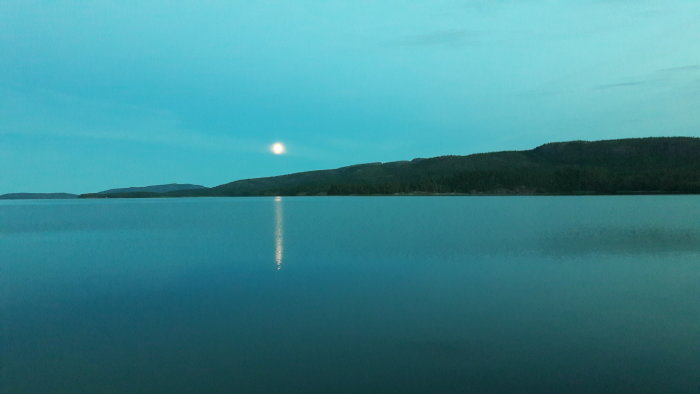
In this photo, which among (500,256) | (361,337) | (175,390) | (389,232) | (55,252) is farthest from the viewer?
(389,232)

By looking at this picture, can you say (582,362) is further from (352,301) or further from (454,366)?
(352,301)

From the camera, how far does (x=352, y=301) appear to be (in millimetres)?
19000

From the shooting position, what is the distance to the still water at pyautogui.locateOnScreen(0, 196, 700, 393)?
440 inches

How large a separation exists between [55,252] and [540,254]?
40.4 meters

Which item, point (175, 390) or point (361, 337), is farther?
point (361, 337)

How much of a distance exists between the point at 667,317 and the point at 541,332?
5708mm

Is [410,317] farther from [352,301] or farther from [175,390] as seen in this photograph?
[175,390]

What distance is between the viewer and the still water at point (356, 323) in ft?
36.6

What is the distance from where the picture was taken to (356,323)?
51.9ft

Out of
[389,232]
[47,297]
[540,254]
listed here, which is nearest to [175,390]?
[47,297]

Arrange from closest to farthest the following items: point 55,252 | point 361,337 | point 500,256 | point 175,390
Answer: point 175,390 → point 361,337 → point 500,256 → point 55,252

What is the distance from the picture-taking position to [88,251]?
38.2m

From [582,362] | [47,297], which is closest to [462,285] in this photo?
[582,362]

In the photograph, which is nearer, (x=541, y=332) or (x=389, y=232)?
(x=541, y=332)
